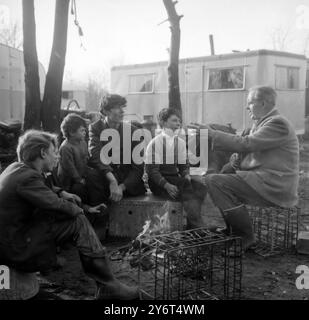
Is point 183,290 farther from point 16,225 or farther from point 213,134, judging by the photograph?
point 213,134

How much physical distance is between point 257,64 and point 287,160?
925 centimetres

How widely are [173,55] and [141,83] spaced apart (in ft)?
17.1

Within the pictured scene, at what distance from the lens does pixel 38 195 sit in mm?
3145

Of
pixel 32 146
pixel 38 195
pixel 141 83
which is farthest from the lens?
pixel 141 83

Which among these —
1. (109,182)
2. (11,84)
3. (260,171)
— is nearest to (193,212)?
(260,171)

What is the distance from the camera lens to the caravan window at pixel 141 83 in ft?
50.3

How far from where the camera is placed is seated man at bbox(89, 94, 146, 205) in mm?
4934

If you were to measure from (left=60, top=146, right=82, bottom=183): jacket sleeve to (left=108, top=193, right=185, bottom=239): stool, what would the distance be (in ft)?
1.84

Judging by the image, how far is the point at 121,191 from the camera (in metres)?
4.82

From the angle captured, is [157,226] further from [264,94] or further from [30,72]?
[30,72]

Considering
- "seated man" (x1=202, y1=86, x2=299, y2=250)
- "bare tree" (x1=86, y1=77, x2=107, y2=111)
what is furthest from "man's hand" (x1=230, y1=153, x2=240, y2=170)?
"bare tree" (x1=86, y1=77, x2=107, y2=111)

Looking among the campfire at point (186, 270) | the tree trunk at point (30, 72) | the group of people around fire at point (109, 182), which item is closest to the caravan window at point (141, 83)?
the tree trunk at point (30, 72)

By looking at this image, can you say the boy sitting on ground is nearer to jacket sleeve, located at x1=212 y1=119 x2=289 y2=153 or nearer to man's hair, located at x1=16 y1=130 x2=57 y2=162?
man's hair, located at x1=16 y1=130 x2=57 y2=162
